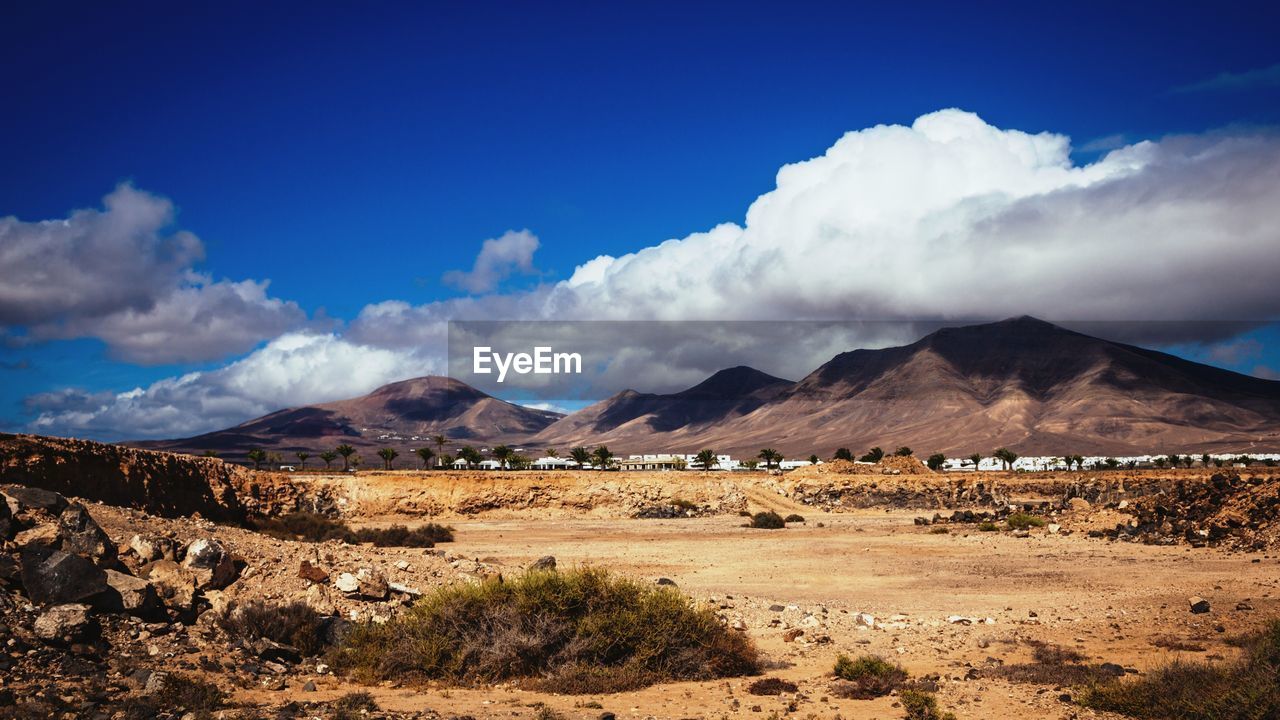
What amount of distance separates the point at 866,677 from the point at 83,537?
1191 centimetres

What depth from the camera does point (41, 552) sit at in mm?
11539

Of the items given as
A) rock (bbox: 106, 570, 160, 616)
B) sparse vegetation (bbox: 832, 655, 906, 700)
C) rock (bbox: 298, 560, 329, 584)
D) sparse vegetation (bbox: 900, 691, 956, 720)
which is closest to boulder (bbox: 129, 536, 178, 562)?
rock (bbox: 106, 570, 160, 616)

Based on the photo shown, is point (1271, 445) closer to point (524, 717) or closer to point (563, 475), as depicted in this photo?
point (563, 475)

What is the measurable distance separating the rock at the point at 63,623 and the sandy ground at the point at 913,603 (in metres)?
2.30

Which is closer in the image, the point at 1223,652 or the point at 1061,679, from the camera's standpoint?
the point at 1061,679

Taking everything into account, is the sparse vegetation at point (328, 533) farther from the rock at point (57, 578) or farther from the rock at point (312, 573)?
the rock at point (57, 578)

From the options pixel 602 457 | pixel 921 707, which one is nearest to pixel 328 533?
pixel 921 707

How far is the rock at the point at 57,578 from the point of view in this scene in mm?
11164

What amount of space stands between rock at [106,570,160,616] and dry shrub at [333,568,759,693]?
2680 millimetres

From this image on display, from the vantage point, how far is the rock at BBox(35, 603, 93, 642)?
10.5 metres

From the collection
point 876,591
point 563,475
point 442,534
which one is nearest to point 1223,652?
point 876,591

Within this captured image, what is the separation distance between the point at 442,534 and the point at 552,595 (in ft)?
94.3

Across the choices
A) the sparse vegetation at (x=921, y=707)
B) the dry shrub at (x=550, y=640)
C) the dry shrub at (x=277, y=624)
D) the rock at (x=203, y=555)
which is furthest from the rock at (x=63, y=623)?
the sparse vegetation at (x=921, y=707)

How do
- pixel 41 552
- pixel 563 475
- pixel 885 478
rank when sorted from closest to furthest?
1. pixel 41 552
2. pixel 563 475
3. pixel 885 478
